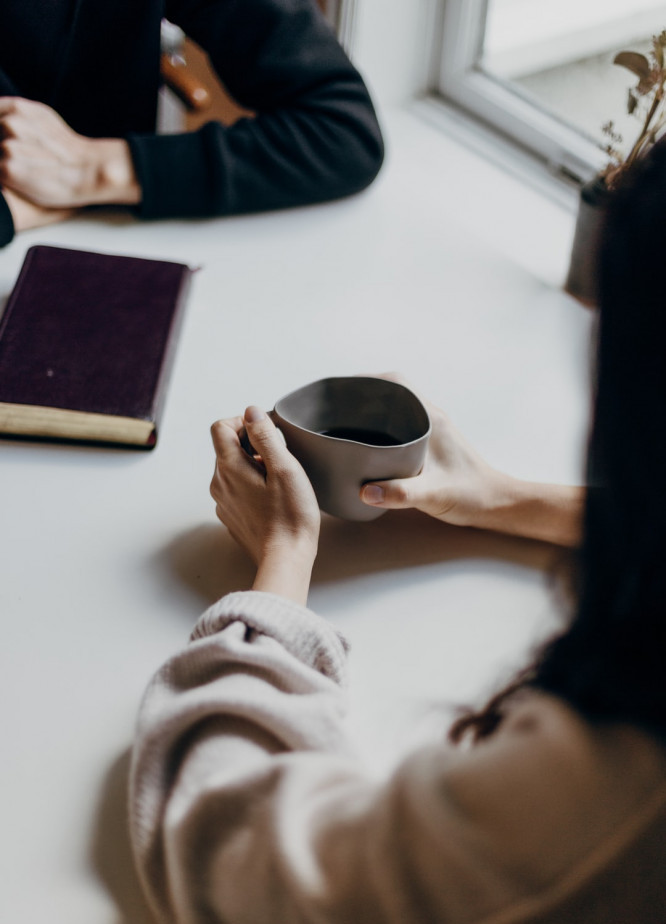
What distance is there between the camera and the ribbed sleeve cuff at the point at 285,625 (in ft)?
1.94

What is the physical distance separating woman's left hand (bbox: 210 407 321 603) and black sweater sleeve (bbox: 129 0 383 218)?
0.45 meters

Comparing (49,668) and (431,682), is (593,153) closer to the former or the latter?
(431,682)

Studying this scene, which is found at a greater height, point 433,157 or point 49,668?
point 433,157

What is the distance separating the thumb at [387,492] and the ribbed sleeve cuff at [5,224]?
56cm

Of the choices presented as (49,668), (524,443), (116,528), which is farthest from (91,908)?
(524,443)

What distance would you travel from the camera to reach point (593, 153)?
4.09ft

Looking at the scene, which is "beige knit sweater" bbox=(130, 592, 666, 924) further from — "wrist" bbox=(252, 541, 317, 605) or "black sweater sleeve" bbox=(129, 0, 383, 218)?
"black sweater sleeve" bbox=(129, 0, 383, 218)

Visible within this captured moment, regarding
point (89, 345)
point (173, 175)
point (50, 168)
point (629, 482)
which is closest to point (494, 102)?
point (173, 175)

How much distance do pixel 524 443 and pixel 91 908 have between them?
547 mm

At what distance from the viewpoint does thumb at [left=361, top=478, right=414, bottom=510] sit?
686 millimetres

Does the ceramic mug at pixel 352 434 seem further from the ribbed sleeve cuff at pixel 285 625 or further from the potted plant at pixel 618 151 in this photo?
the potted plant at pixel 618 151

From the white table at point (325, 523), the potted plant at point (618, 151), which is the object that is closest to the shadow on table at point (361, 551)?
the white table at point (325, 523)

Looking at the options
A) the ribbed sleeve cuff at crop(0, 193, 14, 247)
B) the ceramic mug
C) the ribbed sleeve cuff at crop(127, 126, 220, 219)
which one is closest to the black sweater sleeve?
the ribbed sleeve cuff at crop(127, 126, 220, 219)

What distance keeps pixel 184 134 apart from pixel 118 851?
0.83m
